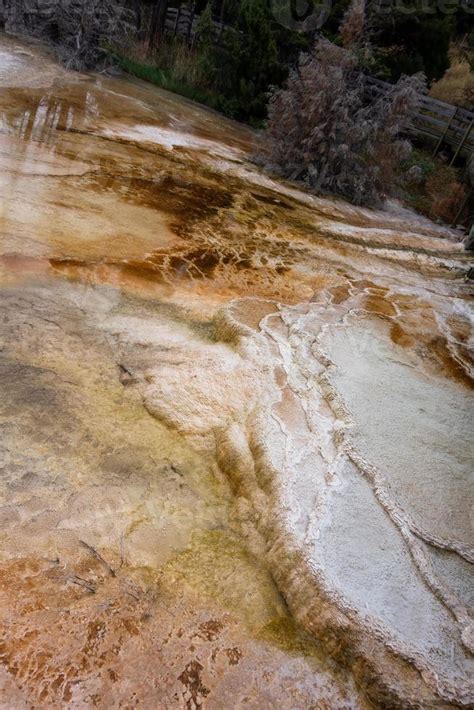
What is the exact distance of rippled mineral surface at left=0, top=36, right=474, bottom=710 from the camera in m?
1.51

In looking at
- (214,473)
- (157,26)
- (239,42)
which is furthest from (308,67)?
(214,473)

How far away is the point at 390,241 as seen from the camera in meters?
6.11

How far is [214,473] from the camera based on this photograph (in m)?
2.16

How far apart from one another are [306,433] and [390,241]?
4.41 metres

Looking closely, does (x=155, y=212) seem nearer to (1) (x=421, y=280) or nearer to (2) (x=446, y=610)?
(1) (x=421, y=280)

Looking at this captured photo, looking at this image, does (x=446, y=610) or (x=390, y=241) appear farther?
(x=390, y=241)

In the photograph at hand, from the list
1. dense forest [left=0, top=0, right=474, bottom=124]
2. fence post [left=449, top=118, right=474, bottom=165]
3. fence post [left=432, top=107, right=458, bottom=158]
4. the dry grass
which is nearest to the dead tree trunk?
dense forest [left=0, top=0, right=474, bottom=124]

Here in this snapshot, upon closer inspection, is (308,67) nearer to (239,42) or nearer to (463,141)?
(239,42)

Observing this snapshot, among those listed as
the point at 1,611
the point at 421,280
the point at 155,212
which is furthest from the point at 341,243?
the point at 1,611

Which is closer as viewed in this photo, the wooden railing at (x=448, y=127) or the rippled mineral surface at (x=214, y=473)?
the rippled mineral surface at (x=214, y=473)

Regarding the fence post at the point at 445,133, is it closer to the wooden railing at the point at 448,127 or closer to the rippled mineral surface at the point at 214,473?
the wooden railing at the point at 448,127

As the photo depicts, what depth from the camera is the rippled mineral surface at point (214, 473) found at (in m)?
1.51

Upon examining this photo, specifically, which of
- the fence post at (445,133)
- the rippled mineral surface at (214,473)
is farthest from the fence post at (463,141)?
the rippled mineral surface at (214,473)

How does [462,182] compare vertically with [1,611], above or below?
above
